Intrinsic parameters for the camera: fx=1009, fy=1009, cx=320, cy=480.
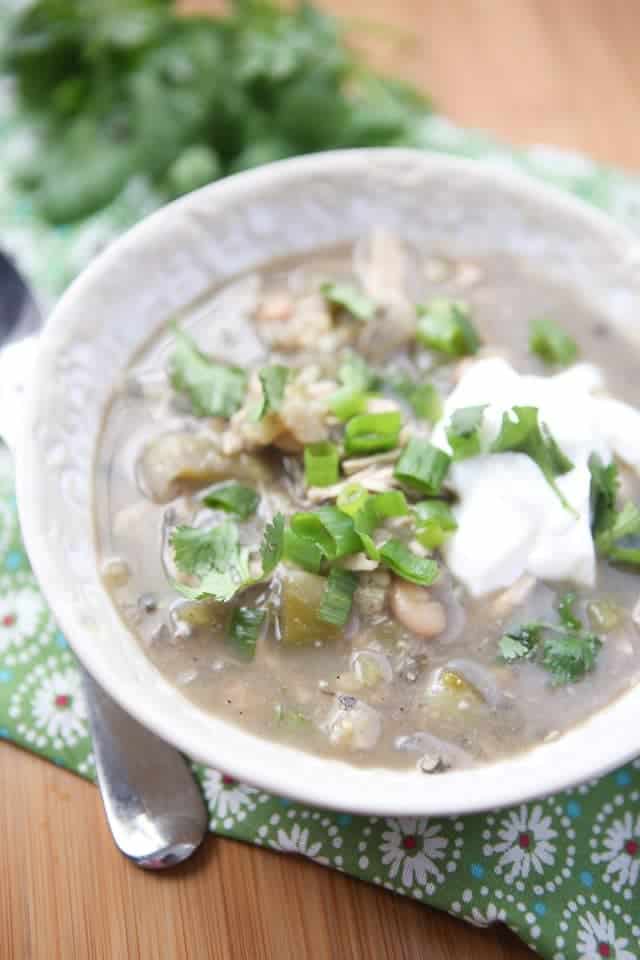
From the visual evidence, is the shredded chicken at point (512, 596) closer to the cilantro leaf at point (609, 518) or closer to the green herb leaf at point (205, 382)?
the cilantro leaf at point (609, 518)

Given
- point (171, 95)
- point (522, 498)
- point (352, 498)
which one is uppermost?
point (171, 95)

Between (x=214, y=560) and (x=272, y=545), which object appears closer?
(x=272, y=545)

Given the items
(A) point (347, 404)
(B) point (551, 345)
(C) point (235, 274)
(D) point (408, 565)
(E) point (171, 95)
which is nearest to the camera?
(D) point (408, 565)

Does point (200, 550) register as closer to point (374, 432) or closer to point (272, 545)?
point (272, 545)

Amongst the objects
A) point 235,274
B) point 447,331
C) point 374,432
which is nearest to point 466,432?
point 374,432

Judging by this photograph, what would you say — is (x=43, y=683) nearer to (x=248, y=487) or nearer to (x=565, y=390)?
(x=248, y=487)

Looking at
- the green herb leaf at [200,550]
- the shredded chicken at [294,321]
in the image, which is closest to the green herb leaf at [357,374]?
the shredded chicken at [294,321]
